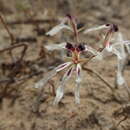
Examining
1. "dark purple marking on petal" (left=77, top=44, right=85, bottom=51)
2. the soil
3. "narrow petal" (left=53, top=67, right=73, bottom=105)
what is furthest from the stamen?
the soil

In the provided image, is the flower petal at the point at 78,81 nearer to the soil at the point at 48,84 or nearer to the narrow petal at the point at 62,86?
the narrow petal at the point at 62,86

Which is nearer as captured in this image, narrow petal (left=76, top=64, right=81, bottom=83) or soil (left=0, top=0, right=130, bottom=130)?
narrow petal (left=76, top=64, right=81, bottom=83)

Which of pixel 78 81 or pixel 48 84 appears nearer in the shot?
pixel 78 81

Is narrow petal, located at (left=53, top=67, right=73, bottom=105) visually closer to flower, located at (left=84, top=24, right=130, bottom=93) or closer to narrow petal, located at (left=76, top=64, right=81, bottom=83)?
narrow petal, located at (left=76, top=64, right=81, bottom=83)

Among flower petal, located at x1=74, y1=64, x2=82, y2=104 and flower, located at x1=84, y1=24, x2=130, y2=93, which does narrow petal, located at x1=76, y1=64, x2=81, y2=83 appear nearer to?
flower petal, located at x1=74, y1=64, x2=82, y2=104

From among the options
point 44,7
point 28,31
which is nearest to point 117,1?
point 44,7

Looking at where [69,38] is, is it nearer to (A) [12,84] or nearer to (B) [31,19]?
(B) [31,19]

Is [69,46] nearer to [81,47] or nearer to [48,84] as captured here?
[81,47]

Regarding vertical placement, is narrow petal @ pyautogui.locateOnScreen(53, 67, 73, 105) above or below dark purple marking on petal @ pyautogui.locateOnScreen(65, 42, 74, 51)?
below

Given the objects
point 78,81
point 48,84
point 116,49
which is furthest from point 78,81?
point 48,84
